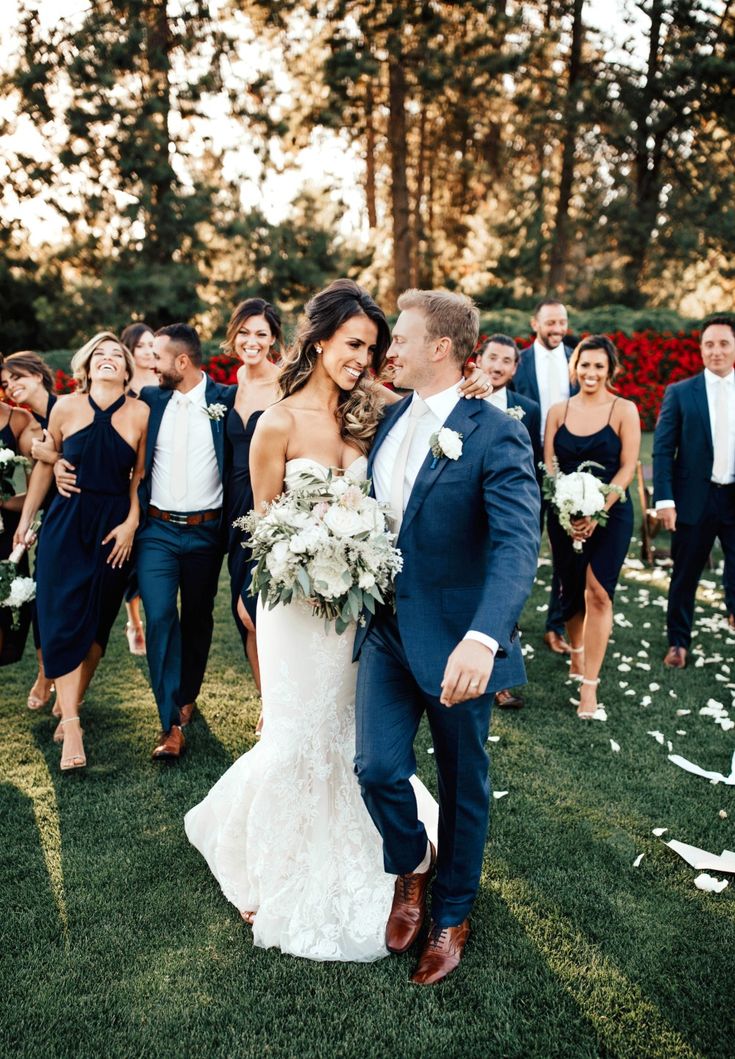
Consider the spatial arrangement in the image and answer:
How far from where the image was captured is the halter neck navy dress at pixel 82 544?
4969mm

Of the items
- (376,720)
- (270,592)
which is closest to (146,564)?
(270,592)

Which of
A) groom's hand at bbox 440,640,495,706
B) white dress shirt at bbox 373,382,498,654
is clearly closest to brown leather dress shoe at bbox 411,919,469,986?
groom's hand at bbox 440,640,495,706

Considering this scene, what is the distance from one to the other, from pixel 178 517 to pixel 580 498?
7.77ft

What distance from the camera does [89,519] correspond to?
5.03m

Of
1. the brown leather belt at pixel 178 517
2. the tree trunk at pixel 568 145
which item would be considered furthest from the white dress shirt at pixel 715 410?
the tree trunk at pixel 568 145

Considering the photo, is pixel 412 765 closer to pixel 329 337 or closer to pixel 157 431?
pixel 329 337

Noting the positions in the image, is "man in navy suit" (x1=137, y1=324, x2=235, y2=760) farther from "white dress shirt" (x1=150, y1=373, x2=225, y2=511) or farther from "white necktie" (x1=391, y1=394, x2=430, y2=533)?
"white necktie" (x1=391, y1=394, x2=430, y2=533)

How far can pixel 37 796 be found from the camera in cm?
457

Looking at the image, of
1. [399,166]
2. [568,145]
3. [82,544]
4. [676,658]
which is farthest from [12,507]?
[568,145]

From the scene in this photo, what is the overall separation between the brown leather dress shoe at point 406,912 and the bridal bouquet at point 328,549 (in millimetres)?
1042

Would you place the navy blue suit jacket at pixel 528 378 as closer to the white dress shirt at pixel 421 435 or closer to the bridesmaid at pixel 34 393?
the bridesmaid at pixel 34 393

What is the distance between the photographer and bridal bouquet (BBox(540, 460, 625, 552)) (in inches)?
210

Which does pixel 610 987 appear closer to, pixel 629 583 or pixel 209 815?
pixel 209 815

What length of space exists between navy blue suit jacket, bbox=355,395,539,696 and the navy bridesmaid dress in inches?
83.8
